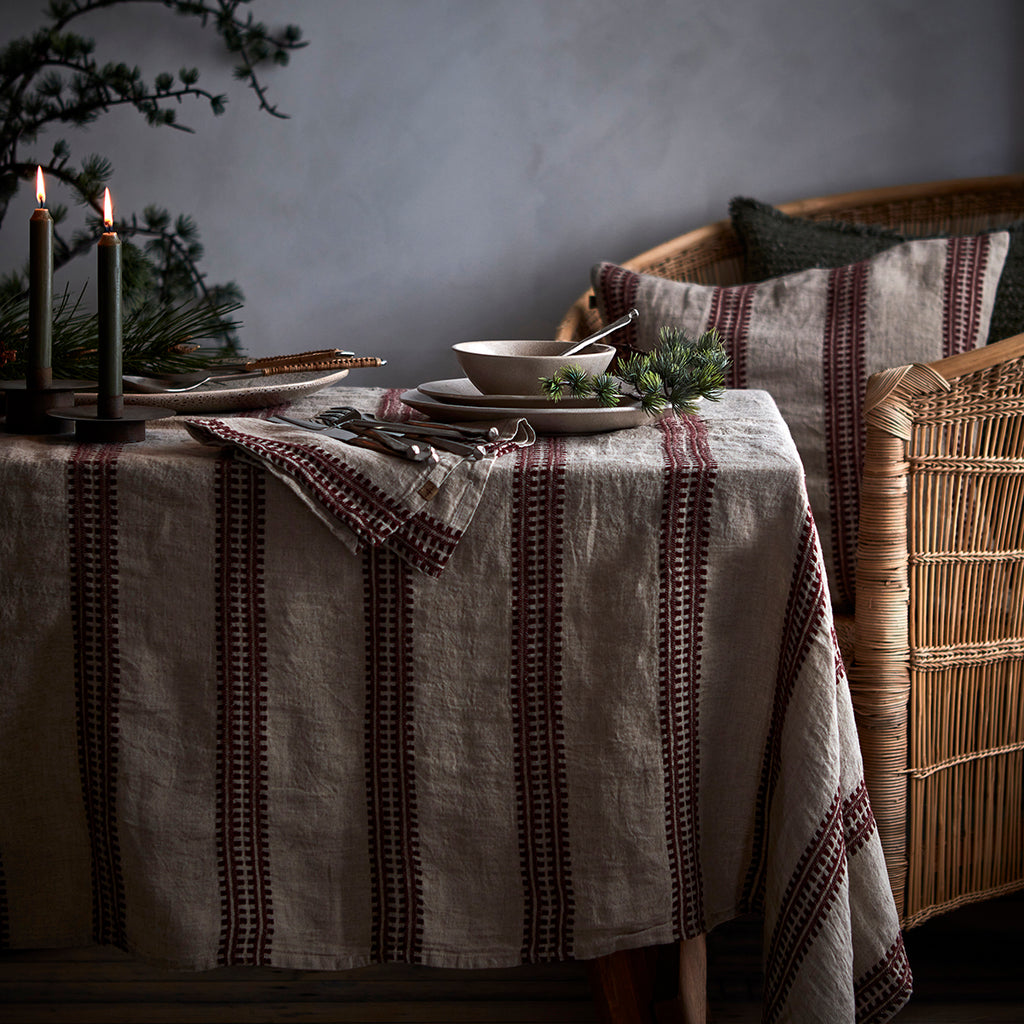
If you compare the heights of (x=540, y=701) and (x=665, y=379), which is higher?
(x=665, y=379)

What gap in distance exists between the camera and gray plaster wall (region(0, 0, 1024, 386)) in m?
1.99

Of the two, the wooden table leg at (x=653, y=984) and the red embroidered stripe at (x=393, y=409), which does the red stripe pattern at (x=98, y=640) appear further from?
the wooden table leg at (x=653, y=984)

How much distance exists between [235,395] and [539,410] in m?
0.31

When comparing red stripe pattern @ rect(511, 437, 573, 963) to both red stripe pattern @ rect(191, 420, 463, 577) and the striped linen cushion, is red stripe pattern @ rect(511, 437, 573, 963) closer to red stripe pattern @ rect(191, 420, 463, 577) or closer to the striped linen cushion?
red stripe pattern @ rect(191, 420, 463, 577)

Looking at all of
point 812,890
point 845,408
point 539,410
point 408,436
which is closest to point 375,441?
point 408,436

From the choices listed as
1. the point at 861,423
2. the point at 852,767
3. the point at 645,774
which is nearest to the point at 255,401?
the point at 645,774

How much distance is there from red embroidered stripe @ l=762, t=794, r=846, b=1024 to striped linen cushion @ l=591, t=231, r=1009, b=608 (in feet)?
2.24

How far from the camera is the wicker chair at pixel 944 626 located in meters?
1.02

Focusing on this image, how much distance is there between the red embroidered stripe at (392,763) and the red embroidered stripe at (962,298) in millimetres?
1080

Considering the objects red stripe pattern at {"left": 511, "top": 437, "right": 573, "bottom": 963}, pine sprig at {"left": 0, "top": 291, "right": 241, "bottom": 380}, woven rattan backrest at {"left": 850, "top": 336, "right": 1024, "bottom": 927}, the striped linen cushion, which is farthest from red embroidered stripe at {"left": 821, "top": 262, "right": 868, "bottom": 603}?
pine sprig at {"left": 0, "top": 291, "right": 241, "bottom": 380}

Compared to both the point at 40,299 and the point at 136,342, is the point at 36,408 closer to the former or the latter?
the point at 40,299

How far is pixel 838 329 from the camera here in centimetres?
156

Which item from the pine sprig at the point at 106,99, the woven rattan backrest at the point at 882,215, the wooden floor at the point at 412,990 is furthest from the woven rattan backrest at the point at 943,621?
the pine sprig at the point at 106,99

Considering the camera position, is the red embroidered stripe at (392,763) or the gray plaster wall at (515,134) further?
the gray plaster wall at (515,134)
